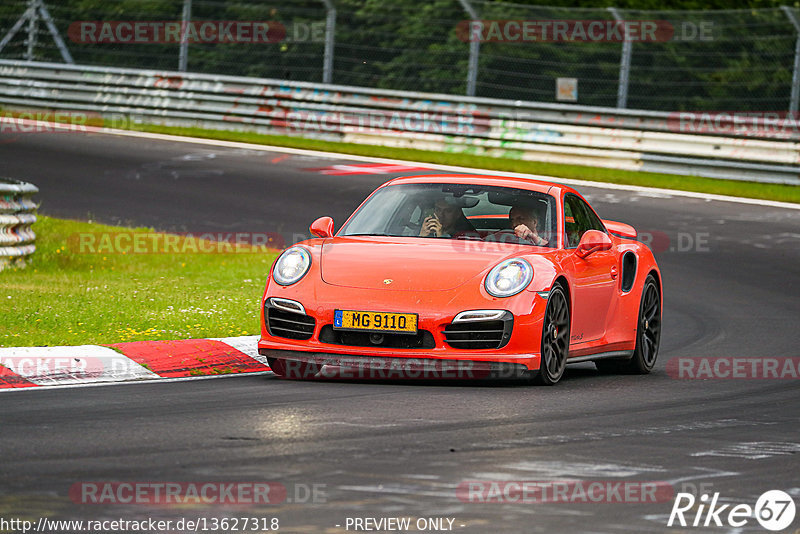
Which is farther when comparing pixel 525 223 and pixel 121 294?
pixel 121 294

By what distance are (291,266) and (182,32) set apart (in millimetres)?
17641

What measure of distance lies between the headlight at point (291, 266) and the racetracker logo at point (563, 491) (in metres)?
3.21

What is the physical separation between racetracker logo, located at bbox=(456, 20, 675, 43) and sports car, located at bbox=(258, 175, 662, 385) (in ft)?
39.9

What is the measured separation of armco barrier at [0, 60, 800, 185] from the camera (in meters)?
21.1

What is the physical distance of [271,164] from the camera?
21.8 metres

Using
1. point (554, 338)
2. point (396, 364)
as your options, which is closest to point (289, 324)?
point (396, 364)

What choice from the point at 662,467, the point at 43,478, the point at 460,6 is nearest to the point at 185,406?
the point at 43,478

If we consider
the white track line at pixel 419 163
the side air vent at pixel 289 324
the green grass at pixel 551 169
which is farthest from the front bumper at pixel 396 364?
the green grass at pixel 551 169

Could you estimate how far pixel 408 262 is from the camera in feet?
28.4

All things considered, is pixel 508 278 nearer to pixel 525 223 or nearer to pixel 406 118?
pixel 525 223

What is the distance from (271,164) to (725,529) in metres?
17.1

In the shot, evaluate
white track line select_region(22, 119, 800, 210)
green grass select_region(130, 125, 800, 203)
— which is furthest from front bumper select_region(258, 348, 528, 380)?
green grass select_region(130, 125, 800, 203)

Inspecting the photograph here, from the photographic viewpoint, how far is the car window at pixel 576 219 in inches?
380

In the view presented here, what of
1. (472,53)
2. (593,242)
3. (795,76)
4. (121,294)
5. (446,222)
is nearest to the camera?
(593,242)
